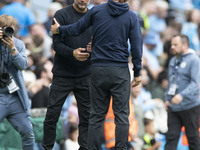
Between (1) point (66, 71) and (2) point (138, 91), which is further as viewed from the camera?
(2) point (138, 91)

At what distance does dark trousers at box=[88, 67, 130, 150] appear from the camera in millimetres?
6148

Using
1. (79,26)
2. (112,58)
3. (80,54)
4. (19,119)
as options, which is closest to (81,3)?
(79,26)

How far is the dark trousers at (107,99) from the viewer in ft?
20.2

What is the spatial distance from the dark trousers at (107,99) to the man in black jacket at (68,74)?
0.51 metres

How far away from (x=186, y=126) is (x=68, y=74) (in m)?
2.43

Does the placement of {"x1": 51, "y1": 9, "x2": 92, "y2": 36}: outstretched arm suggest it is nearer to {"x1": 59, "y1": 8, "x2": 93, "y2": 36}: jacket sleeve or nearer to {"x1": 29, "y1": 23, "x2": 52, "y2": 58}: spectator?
{"x1": 59, "y1": 8, "x2": 93, "y2": 36}: jacket sleeve

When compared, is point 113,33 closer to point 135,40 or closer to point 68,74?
point 135,40

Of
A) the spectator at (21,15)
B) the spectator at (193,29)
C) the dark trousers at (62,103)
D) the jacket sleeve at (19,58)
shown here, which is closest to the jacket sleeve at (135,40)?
the dark trousers at (62,103)

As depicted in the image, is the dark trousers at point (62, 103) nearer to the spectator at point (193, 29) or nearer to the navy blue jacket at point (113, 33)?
the navy blue jacket at point (113, 33)

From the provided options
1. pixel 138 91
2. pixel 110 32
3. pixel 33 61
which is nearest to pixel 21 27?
pixel 33 61

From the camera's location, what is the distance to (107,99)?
6305 millimetres

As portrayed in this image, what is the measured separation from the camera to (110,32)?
6.08 metres

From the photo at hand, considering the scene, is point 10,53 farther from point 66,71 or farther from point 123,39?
point 123,39

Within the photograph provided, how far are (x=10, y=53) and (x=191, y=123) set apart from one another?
322 cm
